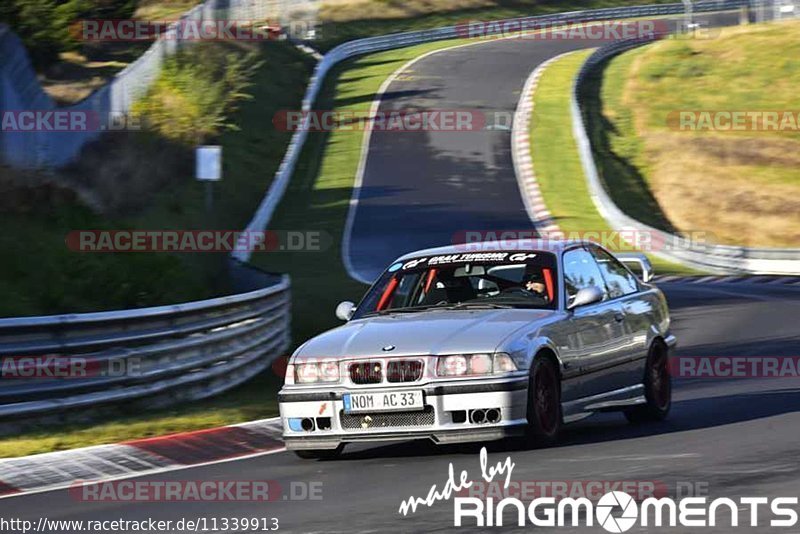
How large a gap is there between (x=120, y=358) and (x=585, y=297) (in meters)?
4.53

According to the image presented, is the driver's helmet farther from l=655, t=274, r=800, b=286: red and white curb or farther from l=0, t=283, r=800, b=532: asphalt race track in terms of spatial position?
l=655, t=274, r=800, b=286: red and white curb

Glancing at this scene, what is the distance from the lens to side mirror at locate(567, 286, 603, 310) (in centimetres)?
1062

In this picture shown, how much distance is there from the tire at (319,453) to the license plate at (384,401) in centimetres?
61

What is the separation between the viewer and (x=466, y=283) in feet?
36.2

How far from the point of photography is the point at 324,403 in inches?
389

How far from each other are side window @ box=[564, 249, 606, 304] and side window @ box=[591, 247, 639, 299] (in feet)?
0.45

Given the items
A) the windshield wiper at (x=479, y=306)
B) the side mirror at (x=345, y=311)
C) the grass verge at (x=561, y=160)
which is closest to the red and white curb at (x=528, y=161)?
the grass verge at (x=561, y=160)

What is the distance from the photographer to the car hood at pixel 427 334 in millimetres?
9688

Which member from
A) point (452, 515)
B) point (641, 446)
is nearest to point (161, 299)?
point (641, 446)

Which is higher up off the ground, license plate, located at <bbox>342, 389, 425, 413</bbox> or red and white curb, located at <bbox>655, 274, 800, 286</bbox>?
license plate, located at <bbox>342, 389, 425, 413</bbox>

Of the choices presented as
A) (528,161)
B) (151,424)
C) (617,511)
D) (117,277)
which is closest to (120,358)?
(151,424)

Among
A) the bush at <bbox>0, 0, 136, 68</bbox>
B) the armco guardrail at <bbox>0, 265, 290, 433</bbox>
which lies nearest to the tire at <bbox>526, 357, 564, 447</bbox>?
the armco guardrail at <bbox>0, 265, 290, 433</bbox>

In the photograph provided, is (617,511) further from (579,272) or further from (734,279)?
(734,279)

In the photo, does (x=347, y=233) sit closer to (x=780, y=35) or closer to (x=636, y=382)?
(x=636, y=382)
